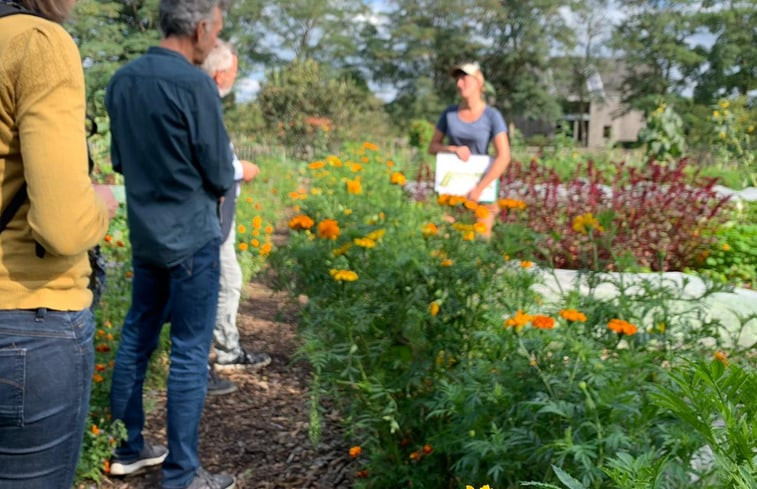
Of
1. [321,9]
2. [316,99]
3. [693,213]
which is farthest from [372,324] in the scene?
[321,9]

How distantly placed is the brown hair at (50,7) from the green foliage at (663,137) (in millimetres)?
10730

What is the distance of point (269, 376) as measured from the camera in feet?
12.8

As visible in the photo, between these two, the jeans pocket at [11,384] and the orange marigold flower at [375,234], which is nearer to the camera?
the jeans pocket at [11,384]

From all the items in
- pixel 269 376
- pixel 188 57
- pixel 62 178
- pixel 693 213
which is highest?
pixel 188 57

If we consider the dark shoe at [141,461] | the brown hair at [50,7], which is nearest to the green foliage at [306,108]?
the dark shoe at [141,461]

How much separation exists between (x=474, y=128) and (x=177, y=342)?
2.55 metres

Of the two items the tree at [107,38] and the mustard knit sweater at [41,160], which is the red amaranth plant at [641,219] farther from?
the tree at [107,38]

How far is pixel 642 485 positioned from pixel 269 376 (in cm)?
318

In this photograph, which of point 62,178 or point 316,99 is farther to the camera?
point 316,99

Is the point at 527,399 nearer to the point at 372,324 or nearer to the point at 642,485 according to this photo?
Answer: the point at 372,324

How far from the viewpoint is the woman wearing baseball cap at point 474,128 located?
4.27 m

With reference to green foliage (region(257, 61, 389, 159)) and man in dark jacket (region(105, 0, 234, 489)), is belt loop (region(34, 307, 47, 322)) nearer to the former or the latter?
man in dark jacket (region(105, 0, 234, 489))

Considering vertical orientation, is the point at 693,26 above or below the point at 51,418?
above

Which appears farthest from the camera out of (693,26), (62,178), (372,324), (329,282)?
(693,26)
